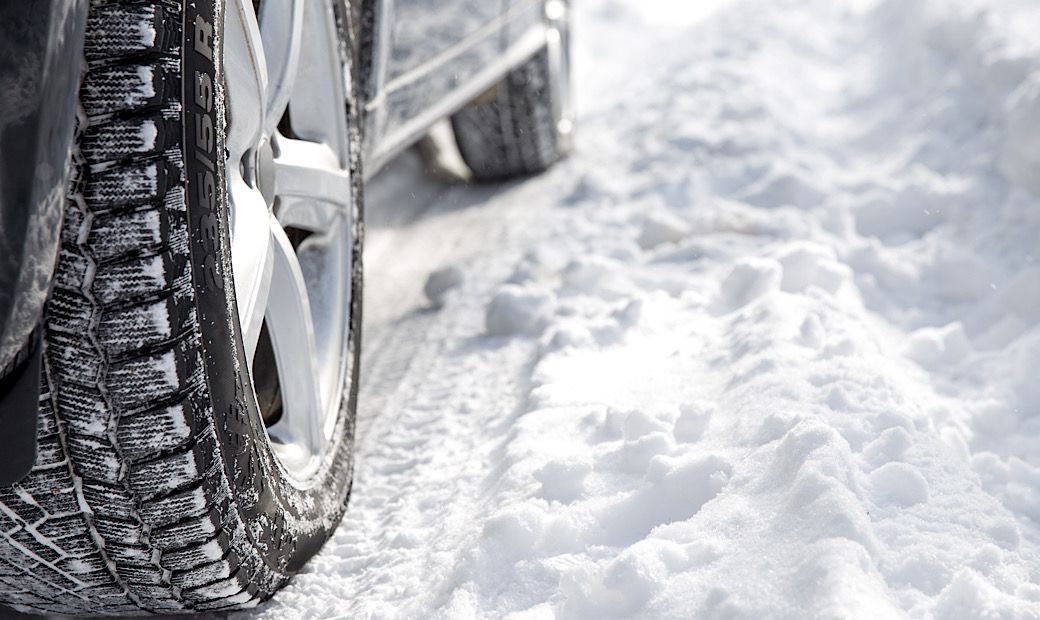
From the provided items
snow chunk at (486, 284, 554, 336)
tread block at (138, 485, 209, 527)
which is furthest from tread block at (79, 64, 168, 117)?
snow chunk at (486, 284, 554, 336)

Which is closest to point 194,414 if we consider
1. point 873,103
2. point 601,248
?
point 601,248

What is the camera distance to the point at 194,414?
3.70 ft

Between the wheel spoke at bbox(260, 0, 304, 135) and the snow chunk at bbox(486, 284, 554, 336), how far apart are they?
3.53 ft

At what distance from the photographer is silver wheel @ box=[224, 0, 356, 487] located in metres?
1.37

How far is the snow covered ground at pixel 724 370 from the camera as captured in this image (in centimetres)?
138

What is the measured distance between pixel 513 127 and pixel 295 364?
2413 millimetres

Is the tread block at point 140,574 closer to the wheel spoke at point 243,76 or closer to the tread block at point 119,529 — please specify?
the tread block at point 119,529

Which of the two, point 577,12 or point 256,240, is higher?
point 256,240

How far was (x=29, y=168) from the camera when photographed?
3.07ft

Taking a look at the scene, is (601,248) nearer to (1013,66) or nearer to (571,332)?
(571,332)

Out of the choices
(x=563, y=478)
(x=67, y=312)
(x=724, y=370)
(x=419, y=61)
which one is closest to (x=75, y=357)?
(x=67, y=312)

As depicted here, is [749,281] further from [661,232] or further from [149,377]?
[149,377]

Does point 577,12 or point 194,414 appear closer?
point 194,414

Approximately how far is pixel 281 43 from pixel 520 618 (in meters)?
0.98
